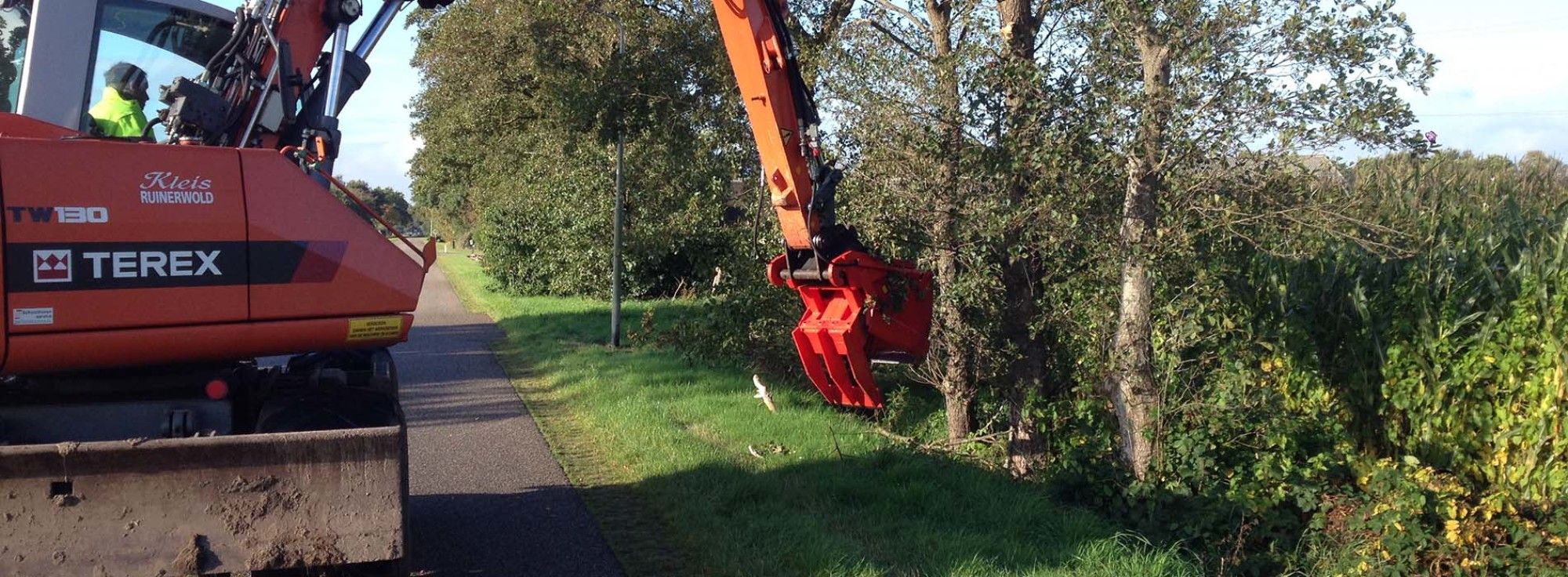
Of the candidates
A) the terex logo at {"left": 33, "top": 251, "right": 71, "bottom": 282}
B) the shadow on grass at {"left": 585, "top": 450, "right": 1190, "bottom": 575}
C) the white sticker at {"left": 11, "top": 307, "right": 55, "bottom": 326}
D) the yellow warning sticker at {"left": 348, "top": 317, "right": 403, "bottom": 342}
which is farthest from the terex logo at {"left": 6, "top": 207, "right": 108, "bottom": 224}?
the shadow on grass at {"left": 585, "top": 450, "right": 1190, "bottom": 575}

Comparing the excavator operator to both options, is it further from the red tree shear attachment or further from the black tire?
the red tree shear attachment

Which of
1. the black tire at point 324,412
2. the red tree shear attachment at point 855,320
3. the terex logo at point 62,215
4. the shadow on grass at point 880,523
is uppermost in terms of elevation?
the terex logo at point 62,215

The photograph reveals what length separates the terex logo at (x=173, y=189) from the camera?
4.61m

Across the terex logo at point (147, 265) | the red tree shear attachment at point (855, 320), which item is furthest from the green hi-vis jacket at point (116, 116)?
the red tree shear attachment at point (855, 320)

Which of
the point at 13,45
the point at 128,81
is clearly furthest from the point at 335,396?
the point at 13,45

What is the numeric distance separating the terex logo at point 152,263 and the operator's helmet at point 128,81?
110cm

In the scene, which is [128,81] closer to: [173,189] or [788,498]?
[173,189]

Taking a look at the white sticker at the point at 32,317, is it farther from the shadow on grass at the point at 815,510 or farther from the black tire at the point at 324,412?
the shadow on grass at the point at 815,510

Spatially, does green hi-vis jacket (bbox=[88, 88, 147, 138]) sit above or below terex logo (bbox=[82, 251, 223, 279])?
above

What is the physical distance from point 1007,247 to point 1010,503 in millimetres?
1640

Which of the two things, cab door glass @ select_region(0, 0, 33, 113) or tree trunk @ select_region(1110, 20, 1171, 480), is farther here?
tree trunk @ select_region(1110, 20, 1171, 480)

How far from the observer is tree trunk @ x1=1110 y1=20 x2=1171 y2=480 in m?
7.32

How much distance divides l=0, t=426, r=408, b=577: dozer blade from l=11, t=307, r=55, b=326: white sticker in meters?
0.48

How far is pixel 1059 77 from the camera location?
7.76 m
